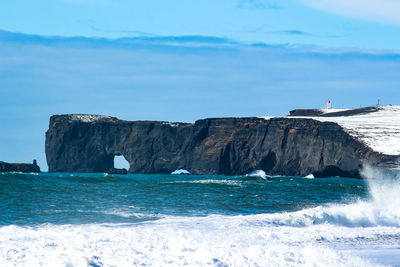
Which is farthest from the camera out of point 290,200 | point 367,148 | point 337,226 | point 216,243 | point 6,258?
point 367,148

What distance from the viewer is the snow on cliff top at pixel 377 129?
89.9 meters

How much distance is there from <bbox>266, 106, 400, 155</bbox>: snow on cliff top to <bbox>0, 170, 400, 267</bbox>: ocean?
196 ft

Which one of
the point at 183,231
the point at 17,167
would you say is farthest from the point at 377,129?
the point at 183,231

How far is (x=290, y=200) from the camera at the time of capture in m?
33.2

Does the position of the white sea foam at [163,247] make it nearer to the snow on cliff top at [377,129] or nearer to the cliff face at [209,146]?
the cliff face at [209,146]

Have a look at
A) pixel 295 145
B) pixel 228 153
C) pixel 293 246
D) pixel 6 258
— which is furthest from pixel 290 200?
pixel 228 153

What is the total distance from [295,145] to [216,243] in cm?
8683

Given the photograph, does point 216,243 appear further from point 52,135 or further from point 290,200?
point 52,135

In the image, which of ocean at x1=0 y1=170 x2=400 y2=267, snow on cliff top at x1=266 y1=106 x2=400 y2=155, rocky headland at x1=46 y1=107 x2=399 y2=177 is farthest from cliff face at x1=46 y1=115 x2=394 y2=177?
ocean at x1=0 y1=170 x2=400 y2=267

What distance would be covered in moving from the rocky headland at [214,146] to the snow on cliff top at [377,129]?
1.48m

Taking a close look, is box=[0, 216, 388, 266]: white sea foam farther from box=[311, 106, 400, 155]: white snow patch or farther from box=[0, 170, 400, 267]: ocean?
box=[311, 106, 400, 155]: white snow patch

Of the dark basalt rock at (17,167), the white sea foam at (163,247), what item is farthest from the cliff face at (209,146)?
the white sea foam at (163,247)

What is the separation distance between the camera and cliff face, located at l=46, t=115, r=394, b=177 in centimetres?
9562

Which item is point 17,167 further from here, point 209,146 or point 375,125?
point 375,125
